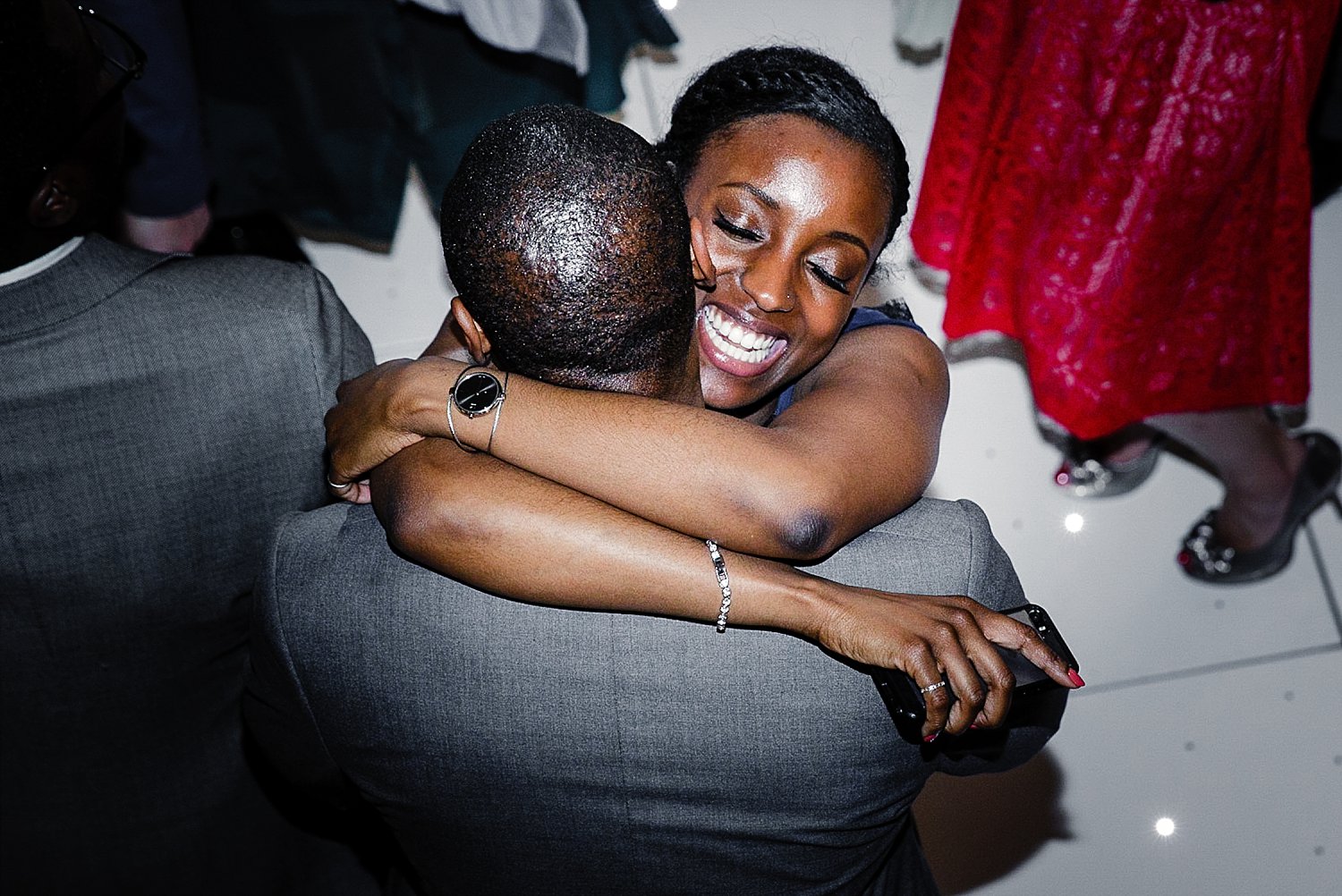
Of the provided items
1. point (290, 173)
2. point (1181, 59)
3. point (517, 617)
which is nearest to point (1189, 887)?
point (1181, 59)

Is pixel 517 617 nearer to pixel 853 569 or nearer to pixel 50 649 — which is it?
pixel 853 569

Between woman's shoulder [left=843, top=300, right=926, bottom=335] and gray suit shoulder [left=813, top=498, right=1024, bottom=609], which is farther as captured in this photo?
woman's shoulder [left=843, top=300, right=926, bottom=335]

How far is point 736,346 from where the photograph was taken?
130cm

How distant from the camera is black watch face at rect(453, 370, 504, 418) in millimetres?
969

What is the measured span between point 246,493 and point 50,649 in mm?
280

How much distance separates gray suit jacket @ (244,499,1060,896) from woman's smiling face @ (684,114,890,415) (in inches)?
13.5

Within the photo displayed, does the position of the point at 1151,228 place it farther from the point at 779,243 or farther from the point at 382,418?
the point at 382,418

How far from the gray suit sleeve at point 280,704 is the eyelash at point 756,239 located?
61cm

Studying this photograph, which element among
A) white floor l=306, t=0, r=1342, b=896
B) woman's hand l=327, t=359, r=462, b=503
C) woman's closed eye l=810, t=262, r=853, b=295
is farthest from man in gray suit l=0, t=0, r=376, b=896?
white floor l=306, t=0, r=1342, b=896

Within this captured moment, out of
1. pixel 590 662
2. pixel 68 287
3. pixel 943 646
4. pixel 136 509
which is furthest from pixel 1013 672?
pixel 68 287

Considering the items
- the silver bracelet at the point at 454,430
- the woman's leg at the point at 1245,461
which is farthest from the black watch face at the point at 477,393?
the woman's leg at the point at 1245,461

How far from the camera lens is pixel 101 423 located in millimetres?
1104

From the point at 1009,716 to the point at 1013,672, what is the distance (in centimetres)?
15

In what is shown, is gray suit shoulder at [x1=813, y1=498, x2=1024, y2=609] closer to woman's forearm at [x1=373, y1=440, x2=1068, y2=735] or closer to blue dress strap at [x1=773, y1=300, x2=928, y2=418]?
woman's forearm at [x1=373, y1=440, x2=1068, y2=735]
